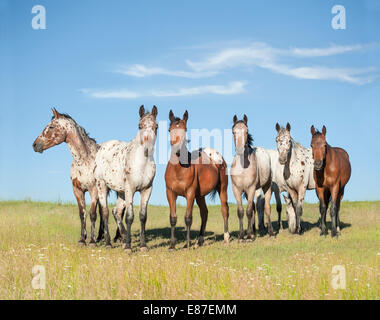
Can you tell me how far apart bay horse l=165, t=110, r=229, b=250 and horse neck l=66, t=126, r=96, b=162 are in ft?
10.0

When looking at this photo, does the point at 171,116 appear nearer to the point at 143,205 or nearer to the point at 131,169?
the point at 131,169

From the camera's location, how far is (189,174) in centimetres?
1278

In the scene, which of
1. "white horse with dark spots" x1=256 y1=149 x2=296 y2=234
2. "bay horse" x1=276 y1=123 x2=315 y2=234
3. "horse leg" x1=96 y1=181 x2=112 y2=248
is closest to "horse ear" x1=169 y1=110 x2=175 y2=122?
"horse leg" x1=96 y1=181 x2=112 y2=248

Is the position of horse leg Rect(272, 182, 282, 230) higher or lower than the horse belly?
lower

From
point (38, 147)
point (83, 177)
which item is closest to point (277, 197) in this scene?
point (83, 177)

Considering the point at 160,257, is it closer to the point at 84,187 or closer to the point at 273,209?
the point at 84,187

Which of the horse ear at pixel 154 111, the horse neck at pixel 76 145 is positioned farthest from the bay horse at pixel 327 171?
the horse neck at pixel 76 145

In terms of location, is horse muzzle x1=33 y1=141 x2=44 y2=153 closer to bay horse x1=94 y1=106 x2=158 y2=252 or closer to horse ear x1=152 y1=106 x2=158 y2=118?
bay horse x1=94 y1=106 x2=158 y2=252

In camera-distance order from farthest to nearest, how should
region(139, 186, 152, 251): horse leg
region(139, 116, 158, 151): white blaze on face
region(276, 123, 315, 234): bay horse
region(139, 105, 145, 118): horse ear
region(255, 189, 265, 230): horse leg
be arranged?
region(255, 189, 265, 230): horse leg → region(276, 123, 315, 234): bay horse → region(139, 186, 152, 251): horse leg → region(139, 105, 145, 118): horse ear → region(139, 116, 158, 151): white blaze on face

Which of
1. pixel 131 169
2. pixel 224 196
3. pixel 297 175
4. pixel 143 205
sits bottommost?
A: pixel 143 205

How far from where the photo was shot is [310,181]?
55.8 feet

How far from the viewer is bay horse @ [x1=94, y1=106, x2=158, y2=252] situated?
12257mm

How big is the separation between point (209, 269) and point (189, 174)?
3.77m
